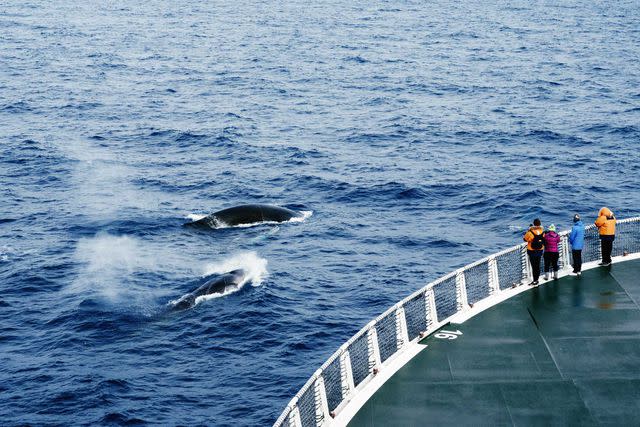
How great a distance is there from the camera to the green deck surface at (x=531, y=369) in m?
22.3

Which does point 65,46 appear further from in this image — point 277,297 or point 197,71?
point 277,297

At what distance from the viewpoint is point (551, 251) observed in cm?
3052

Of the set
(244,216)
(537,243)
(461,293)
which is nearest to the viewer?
(461,293)

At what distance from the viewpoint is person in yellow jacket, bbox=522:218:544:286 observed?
98.2ft

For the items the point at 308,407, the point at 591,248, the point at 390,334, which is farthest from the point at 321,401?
the point at 390,334

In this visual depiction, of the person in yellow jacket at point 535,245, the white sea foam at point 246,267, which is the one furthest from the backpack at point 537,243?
the white sea foam at point 246,267

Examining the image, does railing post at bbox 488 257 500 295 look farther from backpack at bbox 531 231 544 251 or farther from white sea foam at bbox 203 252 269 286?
white sea foam at bbox 203 252 269 286

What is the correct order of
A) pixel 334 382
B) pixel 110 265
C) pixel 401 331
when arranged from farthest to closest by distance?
1. pixel 110 265
2. pixel 334 382
3. pixel 401 331

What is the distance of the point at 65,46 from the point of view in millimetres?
134000

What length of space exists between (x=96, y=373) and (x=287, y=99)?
204ft

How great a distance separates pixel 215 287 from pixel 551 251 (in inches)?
763

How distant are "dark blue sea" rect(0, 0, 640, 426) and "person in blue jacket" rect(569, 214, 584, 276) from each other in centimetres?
1137

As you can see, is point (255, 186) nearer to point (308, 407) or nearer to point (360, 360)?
point (360, 360)

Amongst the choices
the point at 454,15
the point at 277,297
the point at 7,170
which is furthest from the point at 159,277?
the point at 454,15
